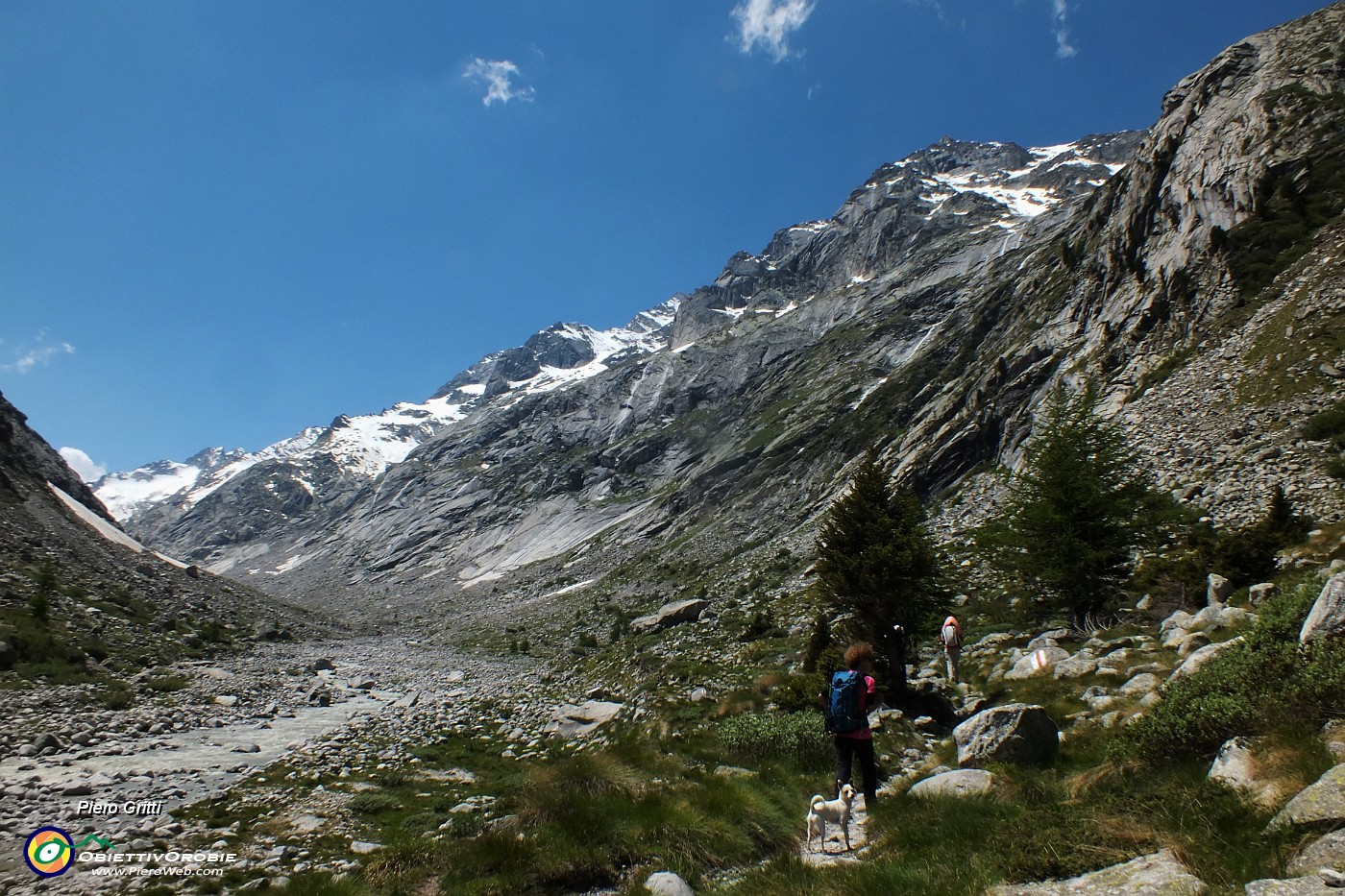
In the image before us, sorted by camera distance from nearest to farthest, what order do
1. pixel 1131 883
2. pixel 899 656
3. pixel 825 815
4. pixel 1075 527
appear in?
pixel 1131 883, pixel 825 815, pixel 899 656, pixel 1075 527

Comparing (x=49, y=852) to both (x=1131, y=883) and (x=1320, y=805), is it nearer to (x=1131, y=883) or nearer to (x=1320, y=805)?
(x=1131, y=883)

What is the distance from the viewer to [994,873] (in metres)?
5.09

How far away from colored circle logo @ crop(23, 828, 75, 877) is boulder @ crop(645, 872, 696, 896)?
867 centimetres

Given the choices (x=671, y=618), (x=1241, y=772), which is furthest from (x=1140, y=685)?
(x=671, y=618)

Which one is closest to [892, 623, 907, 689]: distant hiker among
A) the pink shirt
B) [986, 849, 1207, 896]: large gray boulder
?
the pink shirt

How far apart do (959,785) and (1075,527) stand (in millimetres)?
14484

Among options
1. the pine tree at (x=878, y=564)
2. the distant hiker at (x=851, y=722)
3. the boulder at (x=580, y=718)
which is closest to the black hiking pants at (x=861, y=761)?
the distant hiker at (x=851, y=722)

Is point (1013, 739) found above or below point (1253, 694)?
below

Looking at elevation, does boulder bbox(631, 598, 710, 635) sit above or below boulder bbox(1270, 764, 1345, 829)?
above

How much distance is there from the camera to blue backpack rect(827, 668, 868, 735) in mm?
8703

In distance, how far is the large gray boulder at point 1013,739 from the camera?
8445 mm

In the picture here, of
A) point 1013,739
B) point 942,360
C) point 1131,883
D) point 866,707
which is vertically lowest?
point 1131,883

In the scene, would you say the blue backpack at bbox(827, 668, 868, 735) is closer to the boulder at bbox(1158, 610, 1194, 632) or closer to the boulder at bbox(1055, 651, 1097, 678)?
the boulder at bbox(1055, 651, 1097, 678)

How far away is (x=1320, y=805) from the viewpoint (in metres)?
3.99
